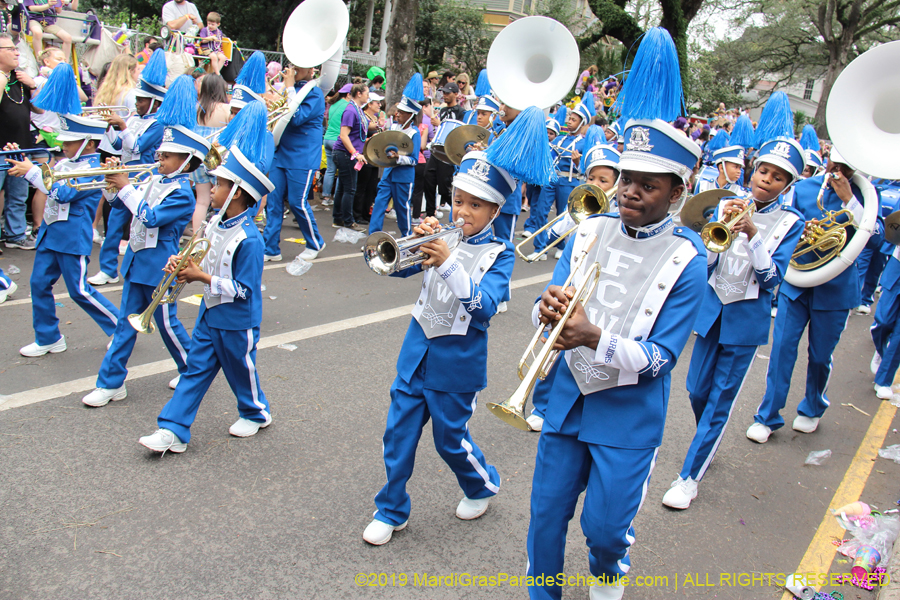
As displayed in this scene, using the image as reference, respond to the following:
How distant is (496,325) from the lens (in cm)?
654

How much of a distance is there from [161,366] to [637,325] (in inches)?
146

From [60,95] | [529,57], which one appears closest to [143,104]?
[60,95]

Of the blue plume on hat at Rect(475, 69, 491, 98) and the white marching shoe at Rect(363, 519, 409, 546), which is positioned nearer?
the white marching shoe at Rect(363, 519, 409, 546)

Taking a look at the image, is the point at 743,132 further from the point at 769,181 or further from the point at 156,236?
the point at 156,236

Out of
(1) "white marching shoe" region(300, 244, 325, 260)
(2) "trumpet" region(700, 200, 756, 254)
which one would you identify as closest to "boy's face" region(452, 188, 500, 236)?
(2) "trumpet" region(700, 200, 756, 254)

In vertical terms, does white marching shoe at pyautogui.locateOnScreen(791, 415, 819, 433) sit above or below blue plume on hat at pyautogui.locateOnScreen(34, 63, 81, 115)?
below

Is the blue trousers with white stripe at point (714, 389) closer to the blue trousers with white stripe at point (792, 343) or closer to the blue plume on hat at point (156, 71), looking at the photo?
the blue trousers with white stripe at point (792, 343)

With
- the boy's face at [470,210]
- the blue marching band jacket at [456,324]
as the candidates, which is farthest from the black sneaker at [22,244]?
the boy's face at [470,210]

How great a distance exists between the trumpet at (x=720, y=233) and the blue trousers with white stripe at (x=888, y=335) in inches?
128

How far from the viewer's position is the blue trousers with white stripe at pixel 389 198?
8219mm

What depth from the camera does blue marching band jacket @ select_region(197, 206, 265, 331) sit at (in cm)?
371

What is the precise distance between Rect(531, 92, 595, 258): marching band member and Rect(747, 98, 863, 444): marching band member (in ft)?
15.3

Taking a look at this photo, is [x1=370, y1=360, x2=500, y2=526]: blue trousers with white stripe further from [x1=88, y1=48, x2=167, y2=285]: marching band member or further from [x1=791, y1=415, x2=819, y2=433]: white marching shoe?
[x1=88, y1=48, x2=167, y2=285]: marching band member

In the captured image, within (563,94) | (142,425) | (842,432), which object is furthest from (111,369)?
(842,432)
